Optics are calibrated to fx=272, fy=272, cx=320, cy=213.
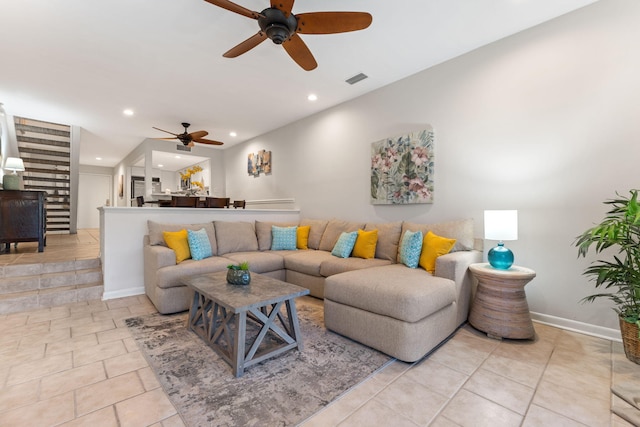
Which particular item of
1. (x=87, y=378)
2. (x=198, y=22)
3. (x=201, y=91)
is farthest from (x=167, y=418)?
(x=201, y=91)

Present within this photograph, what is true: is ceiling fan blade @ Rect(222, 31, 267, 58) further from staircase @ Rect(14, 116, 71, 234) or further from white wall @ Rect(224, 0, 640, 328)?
staircase @ Rect(14, 116, 71, 234)

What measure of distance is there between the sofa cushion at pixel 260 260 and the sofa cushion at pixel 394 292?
1.25 metres

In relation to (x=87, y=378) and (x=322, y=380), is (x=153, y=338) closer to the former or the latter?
(x=87, y=378)

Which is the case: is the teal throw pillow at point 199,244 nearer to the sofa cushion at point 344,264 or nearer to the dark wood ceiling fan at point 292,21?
the sofa cushion at point 344,264

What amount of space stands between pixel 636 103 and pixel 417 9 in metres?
1.87

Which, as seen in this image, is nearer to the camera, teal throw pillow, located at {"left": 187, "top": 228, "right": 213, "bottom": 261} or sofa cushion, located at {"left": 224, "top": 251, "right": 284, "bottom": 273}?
teal throw pillow, located at {"left": 187, "top": 228, "right": 213, "bottom": 261}

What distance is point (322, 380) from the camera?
170 centimetres

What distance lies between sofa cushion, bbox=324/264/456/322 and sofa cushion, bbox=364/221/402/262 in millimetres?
654

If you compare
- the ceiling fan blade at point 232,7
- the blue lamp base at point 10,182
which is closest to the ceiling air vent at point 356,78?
the ceiling fan blade at point 232,7

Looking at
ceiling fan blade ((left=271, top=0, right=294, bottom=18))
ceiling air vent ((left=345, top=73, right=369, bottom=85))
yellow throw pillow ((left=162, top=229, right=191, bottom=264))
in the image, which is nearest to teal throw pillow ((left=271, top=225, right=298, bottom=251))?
yellow throw pillow ((left=162, top=229, right=191, bottom=264))

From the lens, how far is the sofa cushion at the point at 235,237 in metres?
3.68

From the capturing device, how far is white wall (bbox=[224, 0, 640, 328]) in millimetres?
2211

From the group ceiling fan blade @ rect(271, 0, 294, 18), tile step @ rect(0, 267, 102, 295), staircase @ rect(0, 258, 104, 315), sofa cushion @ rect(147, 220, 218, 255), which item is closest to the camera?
ceiling fan blade @ rect(271, 0, 294, 18)

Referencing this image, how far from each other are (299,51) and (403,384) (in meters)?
2.59
